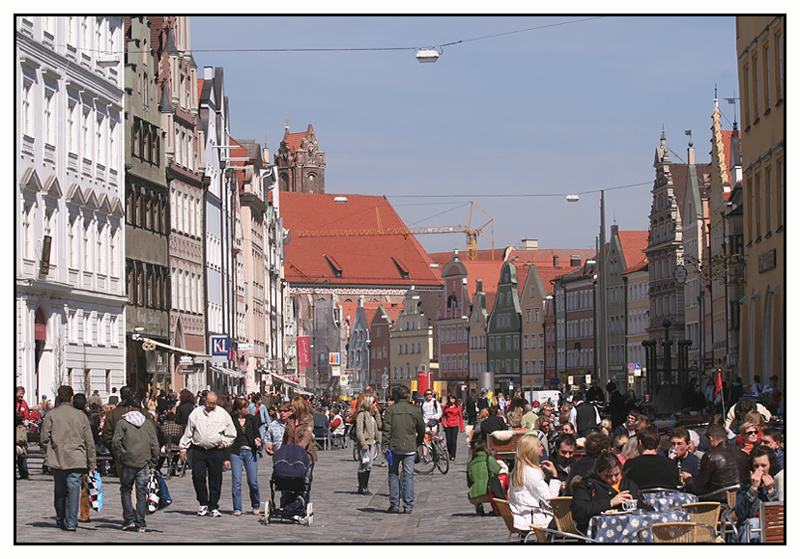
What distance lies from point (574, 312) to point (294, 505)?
297 feet

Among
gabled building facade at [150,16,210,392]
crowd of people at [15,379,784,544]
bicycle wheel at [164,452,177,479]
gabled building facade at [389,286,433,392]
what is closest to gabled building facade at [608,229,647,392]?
gabled building facade at [389,286,433,392]

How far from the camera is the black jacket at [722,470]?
1258cm

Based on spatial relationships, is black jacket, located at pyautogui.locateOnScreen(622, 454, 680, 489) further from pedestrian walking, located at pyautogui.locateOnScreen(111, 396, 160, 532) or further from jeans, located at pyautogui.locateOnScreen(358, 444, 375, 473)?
jeans, located at pyautogui.locateOnScreen(358, 444, 375, 473)

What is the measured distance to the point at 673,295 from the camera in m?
82.8

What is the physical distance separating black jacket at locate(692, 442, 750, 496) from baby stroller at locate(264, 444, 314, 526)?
5.33 m

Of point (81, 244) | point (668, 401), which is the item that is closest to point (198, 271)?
point (81, 244)

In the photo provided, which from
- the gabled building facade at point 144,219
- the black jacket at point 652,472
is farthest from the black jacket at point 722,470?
the gabled building facade at point 144,219

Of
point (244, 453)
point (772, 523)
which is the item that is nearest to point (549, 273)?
point (244, 453)

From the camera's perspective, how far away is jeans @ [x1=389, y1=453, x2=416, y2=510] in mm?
18422

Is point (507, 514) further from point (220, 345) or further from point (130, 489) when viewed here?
point (220, 345)

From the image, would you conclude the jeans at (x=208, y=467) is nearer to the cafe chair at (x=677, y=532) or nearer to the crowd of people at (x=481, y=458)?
the crowd of people at (x=481, y=458)

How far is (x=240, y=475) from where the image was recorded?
18.3 metres

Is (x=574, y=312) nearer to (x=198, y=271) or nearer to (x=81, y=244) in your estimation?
(x=198, y=271)

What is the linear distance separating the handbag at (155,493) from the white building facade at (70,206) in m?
16.4
